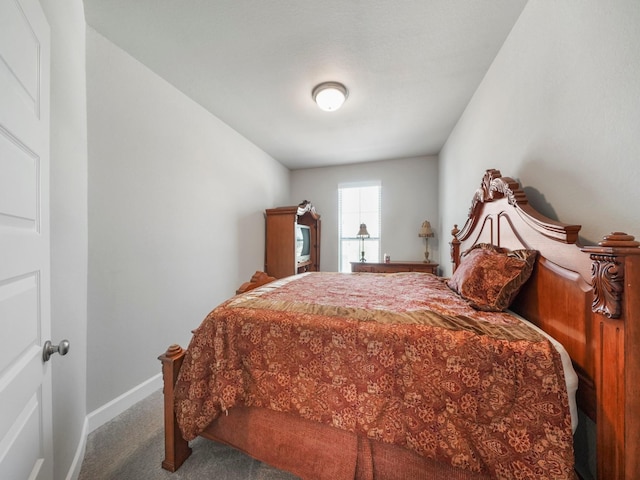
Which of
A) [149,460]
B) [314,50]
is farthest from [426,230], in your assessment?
[149,460]

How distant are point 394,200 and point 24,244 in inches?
157

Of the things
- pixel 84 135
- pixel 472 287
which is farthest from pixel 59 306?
pixel 472 287

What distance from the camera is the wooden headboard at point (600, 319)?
649 millimetres

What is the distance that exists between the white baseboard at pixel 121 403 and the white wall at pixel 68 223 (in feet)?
0.35

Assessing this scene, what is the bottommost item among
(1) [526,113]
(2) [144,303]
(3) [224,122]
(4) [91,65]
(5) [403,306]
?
(2) [144,303]

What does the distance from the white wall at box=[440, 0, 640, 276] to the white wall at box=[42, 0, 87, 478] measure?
2.23m

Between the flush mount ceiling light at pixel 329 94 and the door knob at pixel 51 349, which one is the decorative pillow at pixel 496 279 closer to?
the door knob at pixel 51 349

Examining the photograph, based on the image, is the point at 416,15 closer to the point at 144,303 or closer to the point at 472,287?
the point at 472,287

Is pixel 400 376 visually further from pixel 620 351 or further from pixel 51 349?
pixel 51 349

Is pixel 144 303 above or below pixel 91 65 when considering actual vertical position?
below

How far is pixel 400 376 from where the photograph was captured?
913 mm

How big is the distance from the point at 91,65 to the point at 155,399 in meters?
2.43

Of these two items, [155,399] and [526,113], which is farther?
[155,399]

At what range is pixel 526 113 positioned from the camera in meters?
1.36
